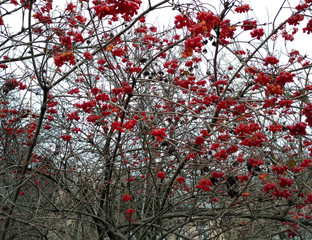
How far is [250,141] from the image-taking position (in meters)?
3.06

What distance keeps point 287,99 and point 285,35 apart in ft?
11.8

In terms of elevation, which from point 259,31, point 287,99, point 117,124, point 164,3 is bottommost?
point 117,124

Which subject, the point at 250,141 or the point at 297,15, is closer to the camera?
the point at 250,141

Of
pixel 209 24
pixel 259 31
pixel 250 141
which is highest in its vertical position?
pixel 259 31

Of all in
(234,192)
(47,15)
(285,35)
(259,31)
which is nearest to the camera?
(234,192)

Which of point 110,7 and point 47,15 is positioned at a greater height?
point 47,15

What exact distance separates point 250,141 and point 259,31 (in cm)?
216

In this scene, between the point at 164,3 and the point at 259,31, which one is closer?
the point at 164,3

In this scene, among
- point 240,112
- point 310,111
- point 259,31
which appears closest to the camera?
point 310,111

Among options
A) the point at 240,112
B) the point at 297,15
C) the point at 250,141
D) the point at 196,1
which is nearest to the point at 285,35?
the point at 297,15

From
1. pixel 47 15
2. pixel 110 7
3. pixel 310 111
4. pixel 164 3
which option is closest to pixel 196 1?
pixel 164 3

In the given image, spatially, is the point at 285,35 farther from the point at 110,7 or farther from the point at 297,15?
the point at 110,7

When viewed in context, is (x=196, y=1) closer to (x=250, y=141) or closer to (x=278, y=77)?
(x=278, y=77)

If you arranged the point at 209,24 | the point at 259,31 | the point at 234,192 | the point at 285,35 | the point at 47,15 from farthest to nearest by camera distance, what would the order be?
the point at 285,35 < the point at 47,15 < the point at 259,31 < the point at 234,192 < the point at 209,24
